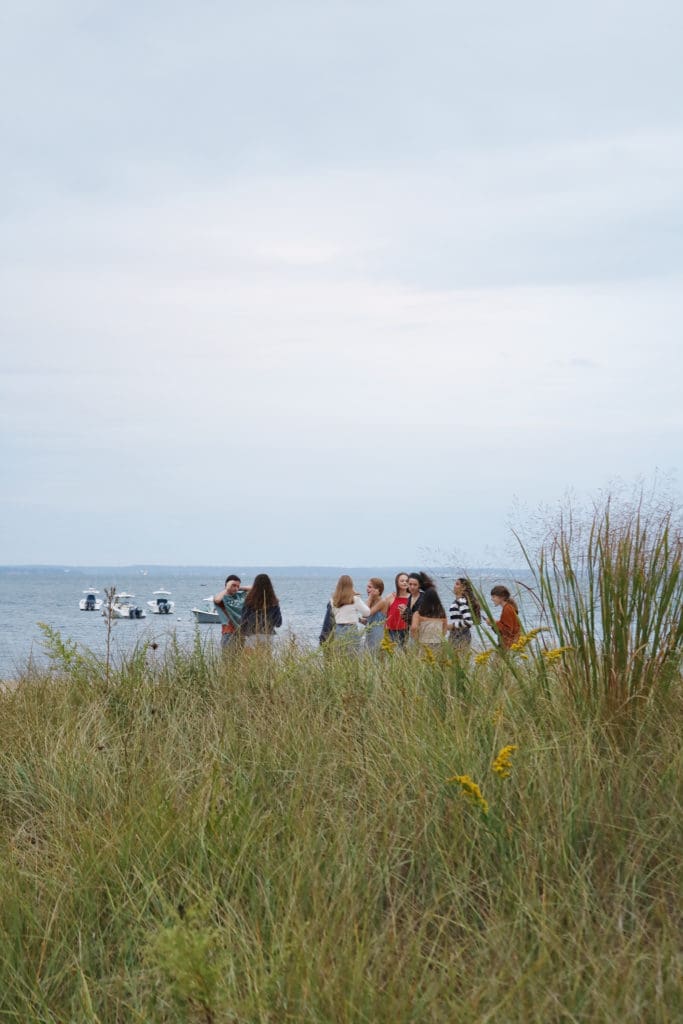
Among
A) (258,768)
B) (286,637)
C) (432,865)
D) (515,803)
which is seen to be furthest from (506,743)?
(286,637)

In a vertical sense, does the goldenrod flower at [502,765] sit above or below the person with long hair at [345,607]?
below

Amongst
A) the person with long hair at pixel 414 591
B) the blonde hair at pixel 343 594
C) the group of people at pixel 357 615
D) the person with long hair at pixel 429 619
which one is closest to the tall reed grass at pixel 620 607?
the group of people at pixel 357 615

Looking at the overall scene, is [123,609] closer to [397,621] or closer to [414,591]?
[397,621]

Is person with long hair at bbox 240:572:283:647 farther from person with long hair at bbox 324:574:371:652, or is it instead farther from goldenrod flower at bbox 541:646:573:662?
goldenrod flower at bbox 541:646:573:662

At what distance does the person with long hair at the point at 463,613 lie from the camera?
557cm

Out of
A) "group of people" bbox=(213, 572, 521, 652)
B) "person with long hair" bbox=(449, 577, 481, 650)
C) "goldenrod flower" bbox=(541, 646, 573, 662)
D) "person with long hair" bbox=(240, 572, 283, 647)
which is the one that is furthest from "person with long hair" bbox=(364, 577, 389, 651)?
"goldenrod flower" bbox=(541, 646, 573, 662)

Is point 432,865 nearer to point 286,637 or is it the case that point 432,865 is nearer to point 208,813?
point 208,813

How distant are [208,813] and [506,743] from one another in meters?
1.27

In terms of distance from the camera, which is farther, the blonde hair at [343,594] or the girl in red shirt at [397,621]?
the blonde hair at [343,594]

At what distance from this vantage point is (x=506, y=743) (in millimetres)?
4441

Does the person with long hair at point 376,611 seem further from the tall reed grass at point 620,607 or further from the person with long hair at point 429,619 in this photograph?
the tall reed grass at point 620,607

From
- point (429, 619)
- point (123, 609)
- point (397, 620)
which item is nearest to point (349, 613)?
point (397, 620)

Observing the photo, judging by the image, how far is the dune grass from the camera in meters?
2.88

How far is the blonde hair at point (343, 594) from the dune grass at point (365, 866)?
638 cm
